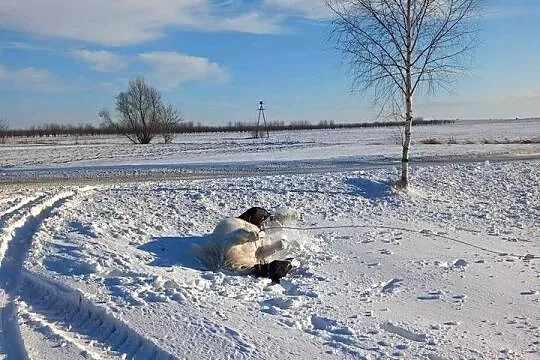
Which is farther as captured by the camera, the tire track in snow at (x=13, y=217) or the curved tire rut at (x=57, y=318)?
the tire track in snow at (x=13, y=217)

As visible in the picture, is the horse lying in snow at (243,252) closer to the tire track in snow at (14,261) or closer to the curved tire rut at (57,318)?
the curved tire rut at (57,318)

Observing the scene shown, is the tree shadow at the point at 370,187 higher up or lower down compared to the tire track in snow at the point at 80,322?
higher up

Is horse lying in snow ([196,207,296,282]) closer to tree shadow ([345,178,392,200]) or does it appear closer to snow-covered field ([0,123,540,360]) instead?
snow-covered field ([0,123,540,360])

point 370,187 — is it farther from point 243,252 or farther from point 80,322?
point 80,322

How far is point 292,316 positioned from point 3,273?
378 cm

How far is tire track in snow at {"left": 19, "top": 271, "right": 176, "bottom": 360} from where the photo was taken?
201 inches

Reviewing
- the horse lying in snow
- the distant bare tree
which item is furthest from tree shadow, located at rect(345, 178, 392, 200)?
the distant bare tree

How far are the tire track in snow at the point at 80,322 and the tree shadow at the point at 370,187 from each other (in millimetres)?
9855

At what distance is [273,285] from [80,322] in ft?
8.64

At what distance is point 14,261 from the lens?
803 cm

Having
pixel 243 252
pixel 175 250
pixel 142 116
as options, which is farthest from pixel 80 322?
pixel 142 116

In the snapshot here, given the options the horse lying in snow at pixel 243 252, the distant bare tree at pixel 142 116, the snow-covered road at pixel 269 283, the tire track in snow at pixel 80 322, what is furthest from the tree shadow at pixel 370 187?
the distant bare tree at pixel 142 116

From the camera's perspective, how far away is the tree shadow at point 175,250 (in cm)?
864

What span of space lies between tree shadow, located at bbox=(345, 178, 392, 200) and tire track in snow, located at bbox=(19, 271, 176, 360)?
986 cm
